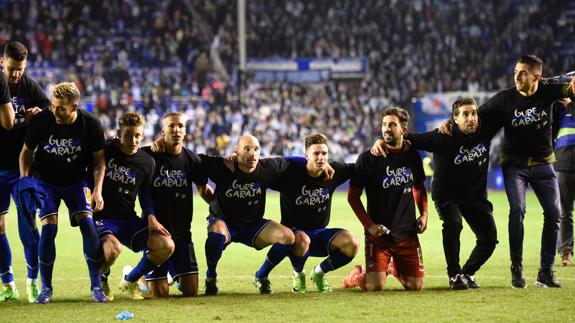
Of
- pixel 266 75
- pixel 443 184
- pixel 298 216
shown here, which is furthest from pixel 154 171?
pixel 266 75

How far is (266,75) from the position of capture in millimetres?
37875

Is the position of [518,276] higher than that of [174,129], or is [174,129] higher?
[174,129]

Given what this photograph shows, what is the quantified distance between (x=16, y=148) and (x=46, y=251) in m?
1.20

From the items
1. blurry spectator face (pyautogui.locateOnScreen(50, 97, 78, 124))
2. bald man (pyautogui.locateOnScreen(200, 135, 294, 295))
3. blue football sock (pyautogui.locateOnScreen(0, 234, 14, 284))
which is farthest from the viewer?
bald man (pyautogui.locateOnScreen(200, 135, 294, 295))

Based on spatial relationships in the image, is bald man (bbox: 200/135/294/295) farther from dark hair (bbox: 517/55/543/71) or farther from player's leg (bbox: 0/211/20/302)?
dark hair (bbox: 517/55/543/71)

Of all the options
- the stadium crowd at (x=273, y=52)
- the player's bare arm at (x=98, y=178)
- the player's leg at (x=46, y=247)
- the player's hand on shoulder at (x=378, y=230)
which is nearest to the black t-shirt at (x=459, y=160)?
the player's hand on shoulder at (x=378, y=230)

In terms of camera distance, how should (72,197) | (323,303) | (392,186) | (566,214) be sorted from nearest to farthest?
1. (323,303)
2. (72,197)
3. (392,186)
4. (566,214)

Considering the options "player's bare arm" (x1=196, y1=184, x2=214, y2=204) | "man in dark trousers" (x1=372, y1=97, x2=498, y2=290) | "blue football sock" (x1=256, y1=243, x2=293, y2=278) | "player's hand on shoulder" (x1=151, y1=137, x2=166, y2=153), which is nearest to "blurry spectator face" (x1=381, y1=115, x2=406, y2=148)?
"man in dark trousers" (x1=372, y1=97, x2=498, y2=290)

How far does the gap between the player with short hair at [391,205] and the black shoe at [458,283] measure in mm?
368

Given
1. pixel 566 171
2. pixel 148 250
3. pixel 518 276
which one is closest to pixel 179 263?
pixel 148 250

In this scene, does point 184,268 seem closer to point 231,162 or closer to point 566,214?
point 231,162

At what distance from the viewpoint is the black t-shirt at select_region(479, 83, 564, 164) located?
31.7ft

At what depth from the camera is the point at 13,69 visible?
30.2 feet

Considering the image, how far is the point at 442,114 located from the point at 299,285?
23392mm
